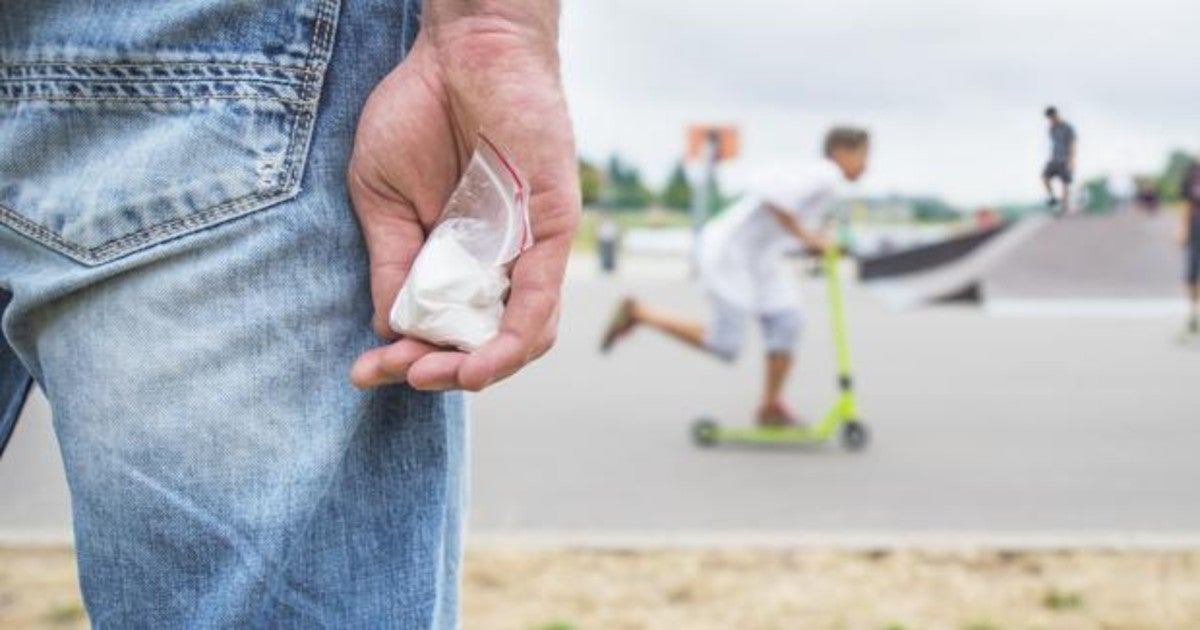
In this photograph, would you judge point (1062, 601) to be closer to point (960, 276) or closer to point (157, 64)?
point (157, 64)

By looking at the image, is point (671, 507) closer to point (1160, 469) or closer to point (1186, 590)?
point (1186, 590)

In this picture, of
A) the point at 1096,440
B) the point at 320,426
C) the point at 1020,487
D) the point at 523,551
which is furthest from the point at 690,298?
the point at 320,426

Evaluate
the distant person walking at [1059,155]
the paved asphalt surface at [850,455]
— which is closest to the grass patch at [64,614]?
the paved asphalt surface at [850,455]

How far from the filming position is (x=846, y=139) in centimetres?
397

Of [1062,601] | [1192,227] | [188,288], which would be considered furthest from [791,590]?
[1192,227]

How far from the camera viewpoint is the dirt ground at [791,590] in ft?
11.5

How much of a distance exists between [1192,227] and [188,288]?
923 cm

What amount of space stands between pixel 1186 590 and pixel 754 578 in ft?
3.86

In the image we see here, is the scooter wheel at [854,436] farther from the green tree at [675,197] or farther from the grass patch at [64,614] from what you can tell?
the green tree at [675,197]

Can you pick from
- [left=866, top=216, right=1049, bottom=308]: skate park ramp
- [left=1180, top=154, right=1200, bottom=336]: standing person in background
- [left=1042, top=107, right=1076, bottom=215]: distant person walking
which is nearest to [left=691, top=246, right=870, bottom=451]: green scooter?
[left=1180, top=154, right=1200, bottom=336]: standing person in background

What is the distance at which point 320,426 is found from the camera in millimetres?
1199

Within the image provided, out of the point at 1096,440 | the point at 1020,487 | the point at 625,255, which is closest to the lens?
the point at 1020,487

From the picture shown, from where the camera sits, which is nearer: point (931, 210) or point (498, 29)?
point (498, 29)

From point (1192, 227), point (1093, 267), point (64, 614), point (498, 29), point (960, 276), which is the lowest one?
point (960, 276)
